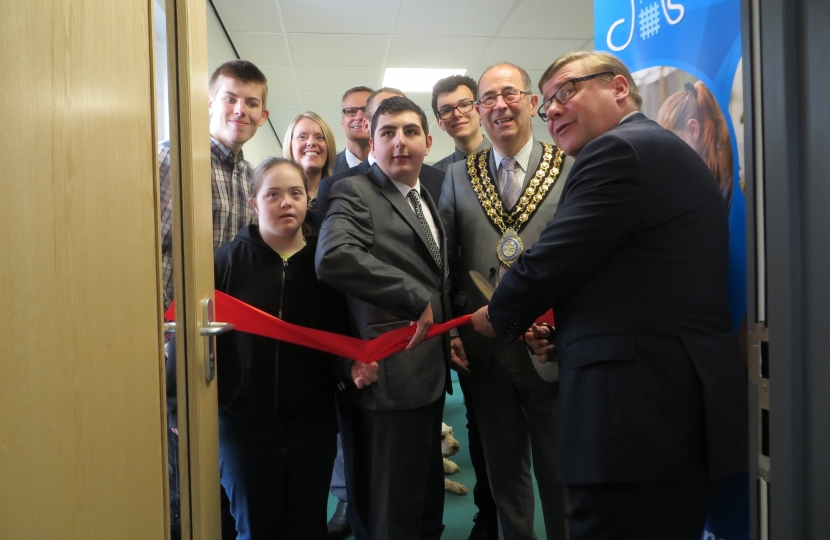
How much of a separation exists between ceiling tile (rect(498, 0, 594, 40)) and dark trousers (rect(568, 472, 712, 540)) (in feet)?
14.3

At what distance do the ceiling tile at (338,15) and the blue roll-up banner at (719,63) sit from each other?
333cm

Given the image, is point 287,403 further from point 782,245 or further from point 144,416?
point 782,245

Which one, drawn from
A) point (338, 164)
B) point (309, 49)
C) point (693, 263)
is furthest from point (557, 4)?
point (693, 263)

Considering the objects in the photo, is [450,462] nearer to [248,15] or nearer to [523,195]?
[523,195]

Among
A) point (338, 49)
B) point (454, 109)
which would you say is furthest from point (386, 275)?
point (338, 49)

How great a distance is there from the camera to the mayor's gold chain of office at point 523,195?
2.06 meters

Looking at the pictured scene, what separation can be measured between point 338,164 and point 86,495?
2528 mm

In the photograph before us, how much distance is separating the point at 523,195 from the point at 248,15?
3838 mm

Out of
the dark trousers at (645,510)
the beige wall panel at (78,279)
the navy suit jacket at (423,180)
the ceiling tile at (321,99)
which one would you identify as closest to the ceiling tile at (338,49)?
the ceiling tile at (321,99)

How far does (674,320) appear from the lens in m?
1.39

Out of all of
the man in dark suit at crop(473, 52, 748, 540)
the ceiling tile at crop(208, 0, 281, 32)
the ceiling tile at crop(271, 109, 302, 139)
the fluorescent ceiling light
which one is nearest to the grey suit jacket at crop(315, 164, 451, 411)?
the man in dark suit at crop(473, 52, 748, 540)

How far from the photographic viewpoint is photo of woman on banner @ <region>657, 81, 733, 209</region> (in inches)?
65.4

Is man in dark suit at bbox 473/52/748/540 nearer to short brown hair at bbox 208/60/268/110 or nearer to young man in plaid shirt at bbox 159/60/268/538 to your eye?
young man in plaid shirt at bbox 159/60/268/538

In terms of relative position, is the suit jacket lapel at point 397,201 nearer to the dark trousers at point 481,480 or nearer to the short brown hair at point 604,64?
the short brown hair at point 604,64
